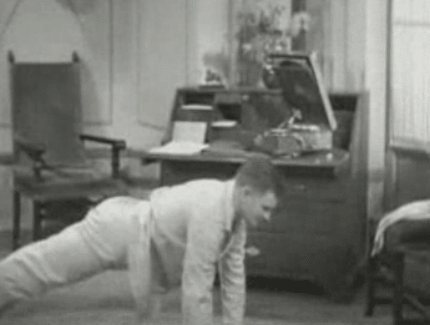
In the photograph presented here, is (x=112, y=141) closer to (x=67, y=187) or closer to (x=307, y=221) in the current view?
(x=67, y=187)

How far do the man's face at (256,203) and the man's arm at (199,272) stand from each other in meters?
0.15

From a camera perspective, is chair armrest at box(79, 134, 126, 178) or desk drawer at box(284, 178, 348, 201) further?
chair armrest at box(79, 134, 126, 178)

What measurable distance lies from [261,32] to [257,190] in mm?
2705

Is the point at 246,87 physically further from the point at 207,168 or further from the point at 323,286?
the point at 323,286

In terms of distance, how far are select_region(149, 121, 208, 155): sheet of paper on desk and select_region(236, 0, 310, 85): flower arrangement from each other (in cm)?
57

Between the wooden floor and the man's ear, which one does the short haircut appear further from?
the wooden floor

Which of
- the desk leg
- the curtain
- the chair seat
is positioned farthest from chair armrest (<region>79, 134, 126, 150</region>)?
the curtain

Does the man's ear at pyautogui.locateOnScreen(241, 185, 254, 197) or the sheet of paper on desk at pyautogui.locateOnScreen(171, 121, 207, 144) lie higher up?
the sheet of paper on desk at pyautogui.locateOnScreen(171, 121, 207, 144)

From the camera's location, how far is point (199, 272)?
3.32 meters

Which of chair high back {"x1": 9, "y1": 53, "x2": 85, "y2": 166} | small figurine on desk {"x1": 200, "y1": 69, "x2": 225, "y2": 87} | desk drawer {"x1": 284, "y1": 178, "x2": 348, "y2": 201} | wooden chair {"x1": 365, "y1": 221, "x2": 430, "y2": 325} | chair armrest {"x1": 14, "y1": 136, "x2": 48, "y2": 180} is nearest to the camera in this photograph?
wooden chair {"x1": 365, "y1": 221, "x2": 430, "y2": 325}

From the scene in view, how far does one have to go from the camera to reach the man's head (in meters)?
3.23

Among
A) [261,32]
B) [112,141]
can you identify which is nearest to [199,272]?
[112,141]

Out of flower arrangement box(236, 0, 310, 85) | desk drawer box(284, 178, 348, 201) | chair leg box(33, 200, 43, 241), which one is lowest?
chair leg box(33, 200, 43, 241)

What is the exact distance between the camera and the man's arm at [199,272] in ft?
10.8
